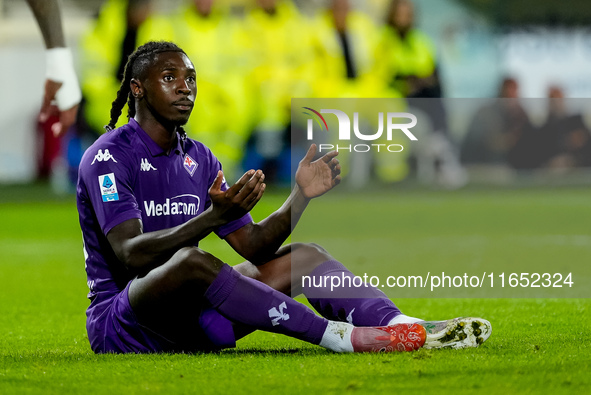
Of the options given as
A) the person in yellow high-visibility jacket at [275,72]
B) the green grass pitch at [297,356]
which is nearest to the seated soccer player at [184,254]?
the green grass pitch at [297,356]

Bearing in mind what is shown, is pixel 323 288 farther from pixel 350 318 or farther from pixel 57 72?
pixel 57 72

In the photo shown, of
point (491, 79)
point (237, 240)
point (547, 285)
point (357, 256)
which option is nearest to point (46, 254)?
point (357, 256)

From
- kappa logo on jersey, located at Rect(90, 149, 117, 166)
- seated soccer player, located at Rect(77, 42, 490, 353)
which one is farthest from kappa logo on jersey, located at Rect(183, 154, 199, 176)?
kappa logo on jersey, located at Rect(90, 149, 117, 166)

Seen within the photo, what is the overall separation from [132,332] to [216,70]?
11.8m

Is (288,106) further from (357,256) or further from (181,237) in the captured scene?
(181,237)

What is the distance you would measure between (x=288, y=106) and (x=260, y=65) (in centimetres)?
80

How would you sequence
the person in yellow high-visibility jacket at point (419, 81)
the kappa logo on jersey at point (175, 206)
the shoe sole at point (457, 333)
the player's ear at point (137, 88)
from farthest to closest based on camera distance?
the person in yellow high-visibility jacket at point (419, 81) → the player's ear at point (137, 88) → the kappa logo on jersey at point (175, 206) → the shoe sole at point (457, 333)

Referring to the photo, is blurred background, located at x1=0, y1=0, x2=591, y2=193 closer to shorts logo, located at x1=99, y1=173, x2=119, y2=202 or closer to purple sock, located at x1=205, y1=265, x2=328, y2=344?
shorts logo, located at x1=99, y1=173, x2=119, y2=202

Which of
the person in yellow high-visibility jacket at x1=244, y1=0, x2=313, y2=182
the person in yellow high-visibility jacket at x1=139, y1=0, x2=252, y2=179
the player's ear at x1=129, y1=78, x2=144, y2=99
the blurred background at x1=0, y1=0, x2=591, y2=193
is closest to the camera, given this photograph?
the player's ear at x1=129, y1=78, x2=144, y2=99

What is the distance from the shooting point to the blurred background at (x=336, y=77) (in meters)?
15.9

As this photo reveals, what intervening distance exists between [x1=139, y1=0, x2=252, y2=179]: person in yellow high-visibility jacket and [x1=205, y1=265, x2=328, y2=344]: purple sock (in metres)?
11.3

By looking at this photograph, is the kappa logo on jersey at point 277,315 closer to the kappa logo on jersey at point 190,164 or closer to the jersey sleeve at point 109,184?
the jersey sleeve at point 109,184

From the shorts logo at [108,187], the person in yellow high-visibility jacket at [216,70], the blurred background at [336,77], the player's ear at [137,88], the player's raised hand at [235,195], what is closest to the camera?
the player's raised hand at [235,195]

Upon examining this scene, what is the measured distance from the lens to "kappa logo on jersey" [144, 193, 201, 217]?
4477mm
